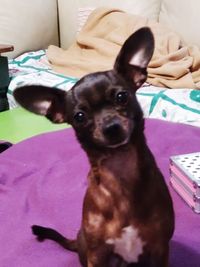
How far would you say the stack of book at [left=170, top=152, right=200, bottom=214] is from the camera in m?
1.17

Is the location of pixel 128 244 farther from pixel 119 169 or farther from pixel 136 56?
pixel 136 56

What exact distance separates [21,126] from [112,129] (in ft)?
4.78

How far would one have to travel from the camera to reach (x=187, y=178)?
121 centimetres

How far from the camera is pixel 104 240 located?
78 cm

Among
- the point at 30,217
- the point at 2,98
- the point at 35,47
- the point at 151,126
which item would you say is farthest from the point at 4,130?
the point at 35,47

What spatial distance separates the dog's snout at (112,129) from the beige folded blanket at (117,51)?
4.54ft

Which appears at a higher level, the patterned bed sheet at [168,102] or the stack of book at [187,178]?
the stack of book at [187,178]

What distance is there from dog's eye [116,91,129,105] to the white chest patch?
0.22 meters

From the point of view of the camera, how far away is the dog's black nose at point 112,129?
710 millimetres

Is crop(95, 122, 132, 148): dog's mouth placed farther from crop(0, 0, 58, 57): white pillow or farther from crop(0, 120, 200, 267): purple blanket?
crop(0, 0, 58, 57): white pillow

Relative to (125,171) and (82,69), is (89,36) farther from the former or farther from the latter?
(125,171)

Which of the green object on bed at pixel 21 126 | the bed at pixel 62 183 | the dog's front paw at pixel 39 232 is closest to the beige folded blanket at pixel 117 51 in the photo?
the bed at pixel 62 183

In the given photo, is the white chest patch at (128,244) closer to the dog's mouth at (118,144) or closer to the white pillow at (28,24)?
the dog's mouth at (118,144)

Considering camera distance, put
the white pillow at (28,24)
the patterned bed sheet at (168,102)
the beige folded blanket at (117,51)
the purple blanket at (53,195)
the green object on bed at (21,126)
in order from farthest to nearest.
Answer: the white pillow at (28,24), the beige folded blanket at (117,51), the green object on bed at (21,126), the patterned bed sheet at (168,102), the purple blanket at (53,195)
